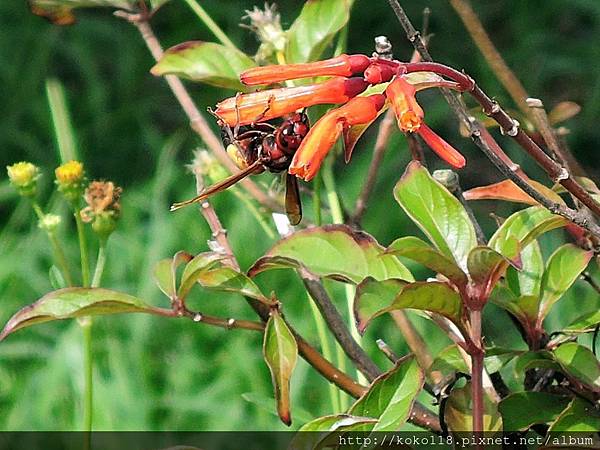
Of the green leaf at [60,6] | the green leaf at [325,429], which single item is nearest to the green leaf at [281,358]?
the green leaf at [325,429]

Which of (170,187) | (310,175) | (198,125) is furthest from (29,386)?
(310,175)

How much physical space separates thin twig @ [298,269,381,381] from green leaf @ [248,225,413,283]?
0.05 m

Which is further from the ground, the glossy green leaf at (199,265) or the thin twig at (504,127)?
the thin twig at (504,127)

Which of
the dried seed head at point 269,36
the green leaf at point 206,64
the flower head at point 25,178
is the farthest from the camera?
the flower head at point 25,178

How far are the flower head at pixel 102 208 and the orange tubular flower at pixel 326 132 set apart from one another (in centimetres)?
49

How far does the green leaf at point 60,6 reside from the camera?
110cm

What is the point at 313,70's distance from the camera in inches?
24.7

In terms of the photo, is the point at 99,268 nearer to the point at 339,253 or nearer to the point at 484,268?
the point at 339,253

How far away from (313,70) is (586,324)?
312mm

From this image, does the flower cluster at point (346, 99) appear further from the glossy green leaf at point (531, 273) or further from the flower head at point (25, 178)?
the flower head at point (25, 178)

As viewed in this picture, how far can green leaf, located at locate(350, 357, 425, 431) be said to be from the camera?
726mm

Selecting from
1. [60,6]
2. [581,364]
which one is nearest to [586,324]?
[581,364]

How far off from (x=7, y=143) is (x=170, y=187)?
0.54 m

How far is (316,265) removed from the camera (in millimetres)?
764
